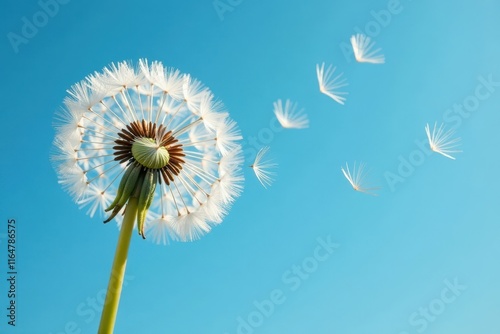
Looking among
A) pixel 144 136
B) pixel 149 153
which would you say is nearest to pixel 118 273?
pixel 149 153

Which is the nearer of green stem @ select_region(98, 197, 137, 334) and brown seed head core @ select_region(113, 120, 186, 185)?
green stem @ select_region(98, 197, 137, 334)

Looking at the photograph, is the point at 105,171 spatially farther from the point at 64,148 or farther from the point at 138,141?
the point at 138,141

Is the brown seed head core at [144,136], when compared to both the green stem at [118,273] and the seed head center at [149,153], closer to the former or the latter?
the seed head center at [149,153]

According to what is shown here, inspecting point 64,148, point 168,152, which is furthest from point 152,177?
point 64,148

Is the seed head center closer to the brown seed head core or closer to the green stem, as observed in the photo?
the brown seed head core

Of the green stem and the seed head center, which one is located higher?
the seed head center

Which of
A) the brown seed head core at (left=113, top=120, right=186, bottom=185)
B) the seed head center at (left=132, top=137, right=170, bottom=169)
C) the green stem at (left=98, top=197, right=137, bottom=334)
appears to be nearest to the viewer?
the green stem at (left=98, top=197, right=137, bottom=334)
